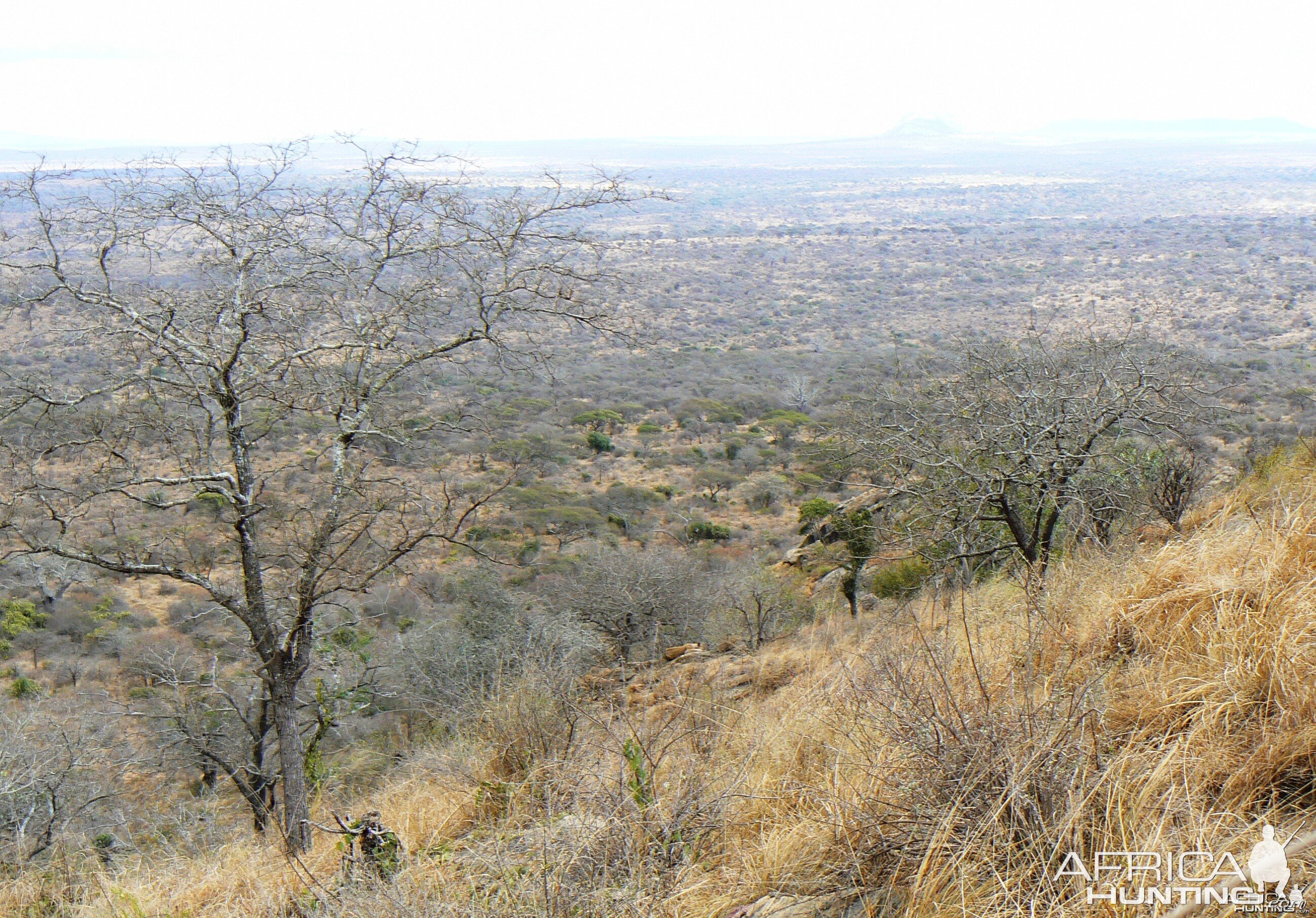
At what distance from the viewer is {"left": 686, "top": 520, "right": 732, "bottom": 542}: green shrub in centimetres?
2028

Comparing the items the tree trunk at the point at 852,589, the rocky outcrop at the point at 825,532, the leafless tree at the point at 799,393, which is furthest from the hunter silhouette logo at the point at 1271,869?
the leafless tree at the point at 799,393

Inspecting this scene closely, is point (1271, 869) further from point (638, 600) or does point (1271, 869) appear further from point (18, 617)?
point (18, 617)

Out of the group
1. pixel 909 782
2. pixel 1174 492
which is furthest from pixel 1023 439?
pixel 909 782

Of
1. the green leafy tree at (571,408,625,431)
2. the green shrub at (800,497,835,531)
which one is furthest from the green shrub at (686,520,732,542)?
the green leafy tree at (571,408,625,431)

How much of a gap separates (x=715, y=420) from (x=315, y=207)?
83.3 feet

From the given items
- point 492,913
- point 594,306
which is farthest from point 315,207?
point 492,913

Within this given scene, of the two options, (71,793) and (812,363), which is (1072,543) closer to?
(71,793)

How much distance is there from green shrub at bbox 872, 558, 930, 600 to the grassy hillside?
6971 millimetres

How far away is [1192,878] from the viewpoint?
171 cm

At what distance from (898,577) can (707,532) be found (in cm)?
909

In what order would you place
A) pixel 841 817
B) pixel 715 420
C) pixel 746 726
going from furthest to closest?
1. pixel 715 420
2. pixel 746 726
3. pixel 841 817

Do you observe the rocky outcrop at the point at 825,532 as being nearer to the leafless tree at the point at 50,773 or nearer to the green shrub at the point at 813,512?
the green shrub at the point at 813,512

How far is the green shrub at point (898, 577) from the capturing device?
1085 centimetres

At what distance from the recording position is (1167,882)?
1703 millimetres
